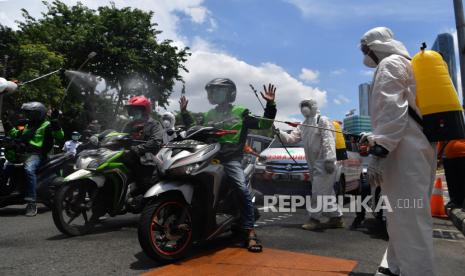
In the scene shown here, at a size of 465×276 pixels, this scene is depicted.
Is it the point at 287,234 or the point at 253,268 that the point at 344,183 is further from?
the point at 253,268

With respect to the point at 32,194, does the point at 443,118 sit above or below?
above

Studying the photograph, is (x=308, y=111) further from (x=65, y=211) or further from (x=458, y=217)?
(x=65, y=211)

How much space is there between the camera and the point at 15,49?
2319 centimetres

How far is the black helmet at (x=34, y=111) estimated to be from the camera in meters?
6.95

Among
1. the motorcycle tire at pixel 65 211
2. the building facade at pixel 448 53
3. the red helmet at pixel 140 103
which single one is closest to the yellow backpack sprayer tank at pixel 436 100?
the building facade at pixel 448 53

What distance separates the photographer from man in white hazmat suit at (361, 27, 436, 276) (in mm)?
2963

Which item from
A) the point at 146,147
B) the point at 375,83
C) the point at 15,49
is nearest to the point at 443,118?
the point at 375,83

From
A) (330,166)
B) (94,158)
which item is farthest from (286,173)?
→ (94,158)

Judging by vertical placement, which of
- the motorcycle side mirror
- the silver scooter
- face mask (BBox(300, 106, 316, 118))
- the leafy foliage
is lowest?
the silver scooter

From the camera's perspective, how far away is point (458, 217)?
264 inches

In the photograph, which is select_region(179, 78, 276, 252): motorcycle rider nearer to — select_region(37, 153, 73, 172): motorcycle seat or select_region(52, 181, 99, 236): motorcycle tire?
select_region(52, 181, 99, 236): motorcycle tire

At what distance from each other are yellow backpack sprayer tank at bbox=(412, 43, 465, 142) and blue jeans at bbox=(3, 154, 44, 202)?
597cm

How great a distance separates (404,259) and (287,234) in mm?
2697

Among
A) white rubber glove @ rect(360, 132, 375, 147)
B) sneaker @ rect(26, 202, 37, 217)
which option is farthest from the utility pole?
sneaker @ rect(26, 202, 37, 217)
